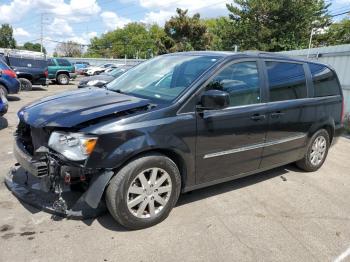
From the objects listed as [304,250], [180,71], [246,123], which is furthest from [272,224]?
[180,71]

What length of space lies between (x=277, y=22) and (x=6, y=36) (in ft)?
213

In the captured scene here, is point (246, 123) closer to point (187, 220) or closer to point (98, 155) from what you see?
point (187, 220)

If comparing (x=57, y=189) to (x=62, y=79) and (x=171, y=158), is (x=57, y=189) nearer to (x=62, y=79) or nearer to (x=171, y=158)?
(x=171, y=158)

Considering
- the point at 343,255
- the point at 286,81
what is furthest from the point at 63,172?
the point at 286,81

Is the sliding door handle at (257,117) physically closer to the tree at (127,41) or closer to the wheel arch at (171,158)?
the wheel arch at (171,158)

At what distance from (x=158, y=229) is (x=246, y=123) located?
5.25ft

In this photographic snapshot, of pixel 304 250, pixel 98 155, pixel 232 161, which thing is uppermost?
pixel 98 155

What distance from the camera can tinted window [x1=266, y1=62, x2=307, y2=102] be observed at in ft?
14.5

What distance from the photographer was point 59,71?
21.7 m

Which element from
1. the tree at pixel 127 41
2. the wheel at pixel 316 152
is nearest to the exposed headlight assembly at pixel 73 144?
the wheel at pixel 316 152

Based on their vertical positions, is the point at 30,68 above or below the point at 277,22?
below

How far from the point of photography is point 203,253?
309 cm

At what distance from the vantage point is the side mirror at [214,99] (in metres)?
3.45

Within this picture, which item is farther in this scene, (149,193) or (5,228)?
(149,193)
